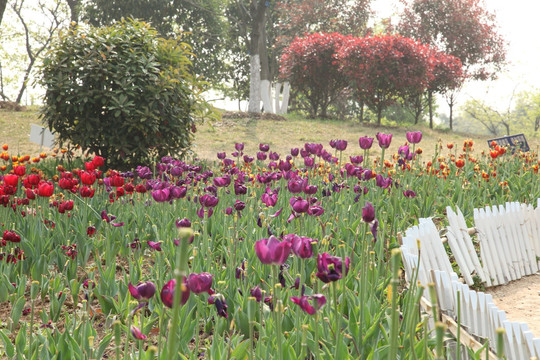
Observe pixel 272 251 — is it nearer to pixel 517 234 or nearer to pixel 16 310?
pixel 16 310

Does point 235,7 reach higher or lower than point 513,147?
higher

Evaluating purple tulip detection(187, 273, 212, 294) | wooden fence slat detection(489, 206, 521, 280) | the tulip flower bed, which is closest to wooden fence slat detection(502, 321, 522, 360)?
the tulip flower bed

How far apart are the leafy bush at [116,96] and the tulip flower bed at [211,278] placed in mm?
1984

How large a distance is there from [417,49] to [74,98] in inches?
505

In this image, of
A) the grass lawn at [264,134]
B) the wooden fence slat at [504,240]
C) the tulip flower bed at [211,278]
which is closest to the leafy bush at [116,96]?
the tulip flower bed at [211,278]

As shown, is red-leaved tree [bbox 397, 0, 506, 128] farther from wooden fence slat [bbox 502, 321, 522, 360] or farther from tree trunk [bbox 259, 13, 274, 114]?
wooden fence slat [bbox 502, 321, 522, 360]

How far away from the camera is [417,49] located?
16.8m

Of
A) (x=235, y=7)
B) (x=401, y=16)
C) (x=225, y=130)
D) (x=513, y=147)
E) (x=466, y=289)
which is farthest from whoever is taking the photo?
(x=235, y=7)

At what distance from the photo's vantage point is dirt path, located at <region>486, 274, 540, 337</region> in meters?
3.71

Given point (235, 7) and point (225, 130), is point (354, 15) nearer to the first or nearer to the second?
point (235, 7)

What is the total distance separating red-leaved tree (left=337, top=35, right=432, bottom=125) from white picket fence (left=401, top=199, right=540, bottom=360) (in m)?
12.7

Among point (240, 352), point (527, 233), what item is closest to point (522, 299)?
point (527, 233)

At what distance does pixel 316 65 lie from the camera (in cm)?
1861

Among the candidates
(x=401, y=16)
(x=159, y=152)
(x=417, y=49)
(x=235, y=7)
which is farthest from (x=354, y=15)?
(x=159, y=152)
